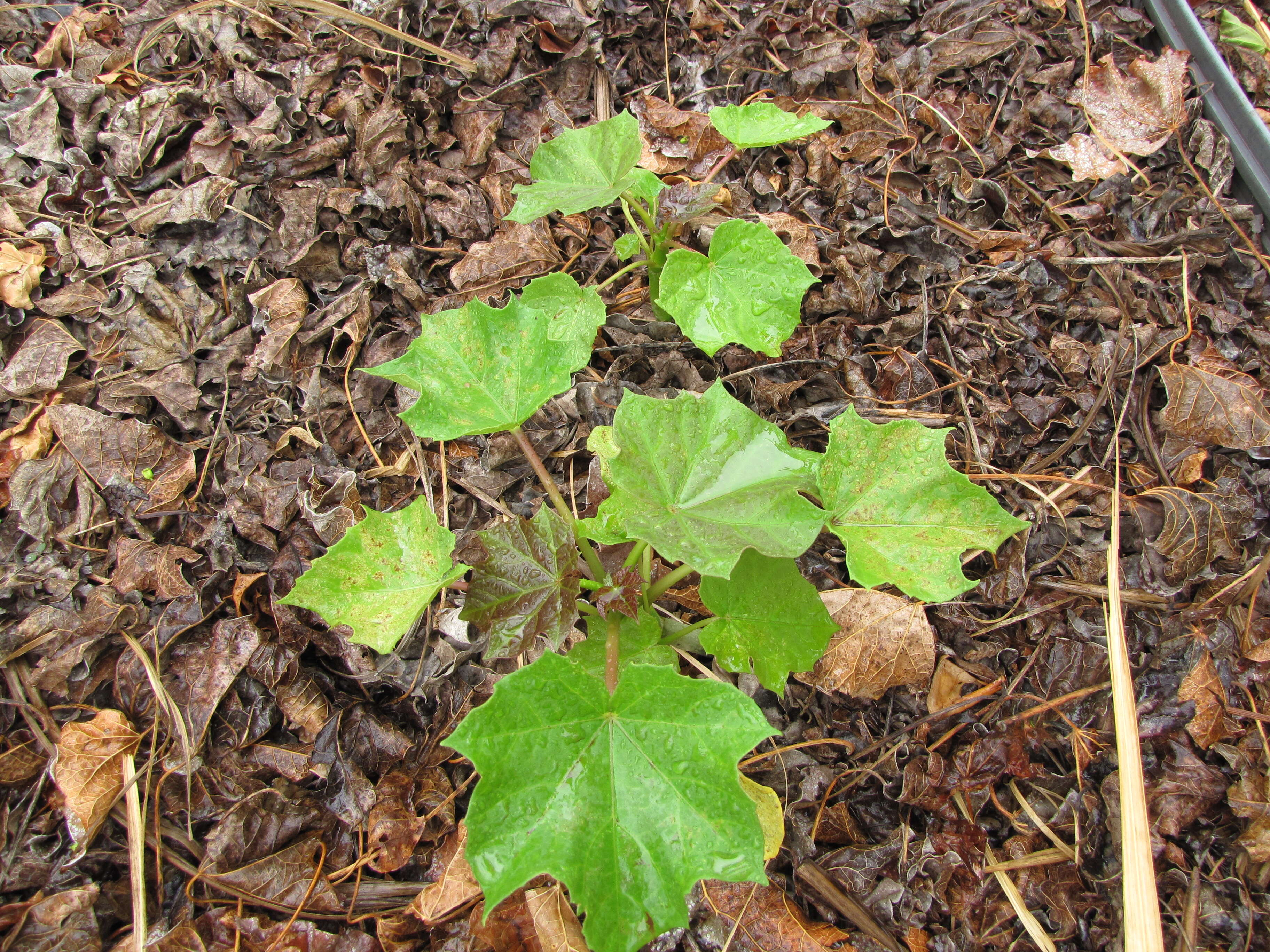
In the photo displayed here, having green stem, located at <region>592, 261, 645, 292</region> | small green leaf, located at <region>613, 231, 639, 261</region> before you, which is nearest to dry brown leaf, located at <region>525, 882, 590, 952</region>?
green stem, located at <region>592, 261, 645, 292</region>

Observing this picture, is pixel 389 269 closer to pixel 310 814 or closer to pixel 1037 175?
pixel 310 814

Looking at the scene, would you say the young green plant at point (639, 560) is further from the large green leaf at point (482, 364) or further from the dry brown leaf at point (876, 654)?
the dry brown leaf at point (876, 654)

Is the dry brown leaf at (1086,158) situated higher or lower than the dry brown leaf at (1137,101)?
lower

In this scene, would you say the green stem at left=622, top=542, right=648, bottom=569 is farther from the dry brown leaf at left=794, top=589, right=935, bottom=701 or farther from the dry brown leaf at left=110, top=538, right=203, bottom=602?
the dry brown leaf at left=110, top=538, right=203, bottom=602

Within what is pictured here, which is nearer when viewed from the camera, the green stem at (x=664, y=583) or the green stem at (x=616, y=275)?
the green stem at (x=664, y=583)

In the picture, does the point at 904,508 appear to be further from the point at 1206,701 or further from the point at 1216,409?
the point at 1216,409

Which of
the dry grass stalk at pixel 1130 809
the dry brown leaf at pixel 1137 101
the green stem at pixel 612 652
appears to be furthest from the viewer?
the dry brown leaf at pixel 1137 101

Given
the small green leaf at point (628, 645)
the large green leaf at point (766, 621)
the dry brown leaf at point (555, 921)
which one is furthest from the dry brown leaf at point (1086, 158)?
the dry brown leaf at point (555, 921)
